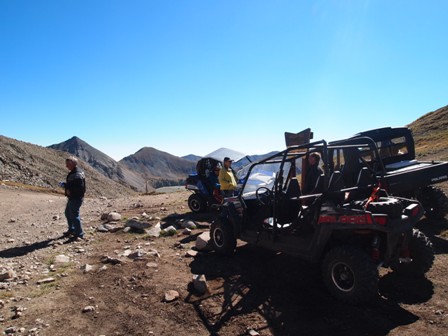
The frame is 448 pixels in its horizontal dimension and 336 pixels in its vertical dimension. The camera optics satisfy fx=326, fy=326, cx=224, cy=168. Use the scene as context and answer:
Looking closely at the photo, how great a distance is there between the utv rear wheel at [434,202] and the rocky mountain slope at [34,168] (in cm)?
2806

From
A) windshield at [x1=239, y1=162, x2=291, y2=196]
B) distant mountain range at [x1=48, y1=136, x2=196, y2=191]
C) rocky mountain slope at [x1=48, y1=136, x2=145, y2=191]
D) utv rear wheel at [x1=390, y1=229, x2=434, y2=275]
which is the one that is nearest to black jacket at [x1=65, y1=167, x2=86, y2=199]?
windshield at [x1=239, y1=162, x2=291, y2=196]

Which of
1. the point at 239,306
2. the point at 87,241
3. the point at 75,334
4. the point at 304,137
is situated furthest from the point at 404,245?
the point at 87,241

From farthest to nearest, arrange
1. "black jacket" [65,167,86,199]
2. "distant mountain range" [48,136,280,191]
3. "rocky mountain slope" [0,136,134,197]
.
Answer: "distant mountain range" [48,136,280,191]
"rocky mountain slope" [0,136,134,197]
"black jacket" [65,167,86,199]

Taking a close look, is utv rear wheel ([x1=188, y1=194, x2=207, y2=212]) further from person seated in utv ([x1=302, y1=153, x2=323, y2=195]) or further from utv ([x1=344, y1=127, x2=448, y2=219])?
person seated in utv ([x1=302, y1=153, x2=323, y2=195])

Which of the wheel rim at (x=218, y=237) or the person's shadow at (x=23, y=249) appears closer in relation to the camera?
the wheel rim at (x=218, y=237)

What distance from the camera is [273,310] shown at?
4.03 m

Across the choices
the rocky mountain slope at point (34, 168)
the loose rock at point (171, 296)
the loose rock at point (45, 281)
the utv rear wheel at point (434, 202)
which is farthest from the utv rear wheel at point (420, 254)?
the rocky mountain slope at point (34, 168)

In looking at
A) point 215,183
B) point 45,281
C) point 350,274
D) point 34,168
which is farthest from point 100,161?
point 350,274

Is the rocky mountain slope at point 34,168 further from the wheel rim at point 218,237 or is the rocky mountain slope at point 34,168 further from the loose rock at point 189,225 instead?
the wheel rim at point 218,237

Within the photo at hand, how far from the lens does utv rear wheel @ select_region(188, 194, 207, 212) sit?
10711 mm

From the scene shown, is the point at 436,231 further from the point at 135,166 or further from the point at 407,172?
the point at 135,166

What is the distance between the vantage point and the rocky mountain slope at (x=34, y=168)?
30125mm

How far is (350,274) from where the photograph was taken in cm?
402

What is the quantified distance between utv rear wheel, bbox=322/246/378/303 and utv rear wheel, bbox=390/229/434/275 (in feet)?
3.08
